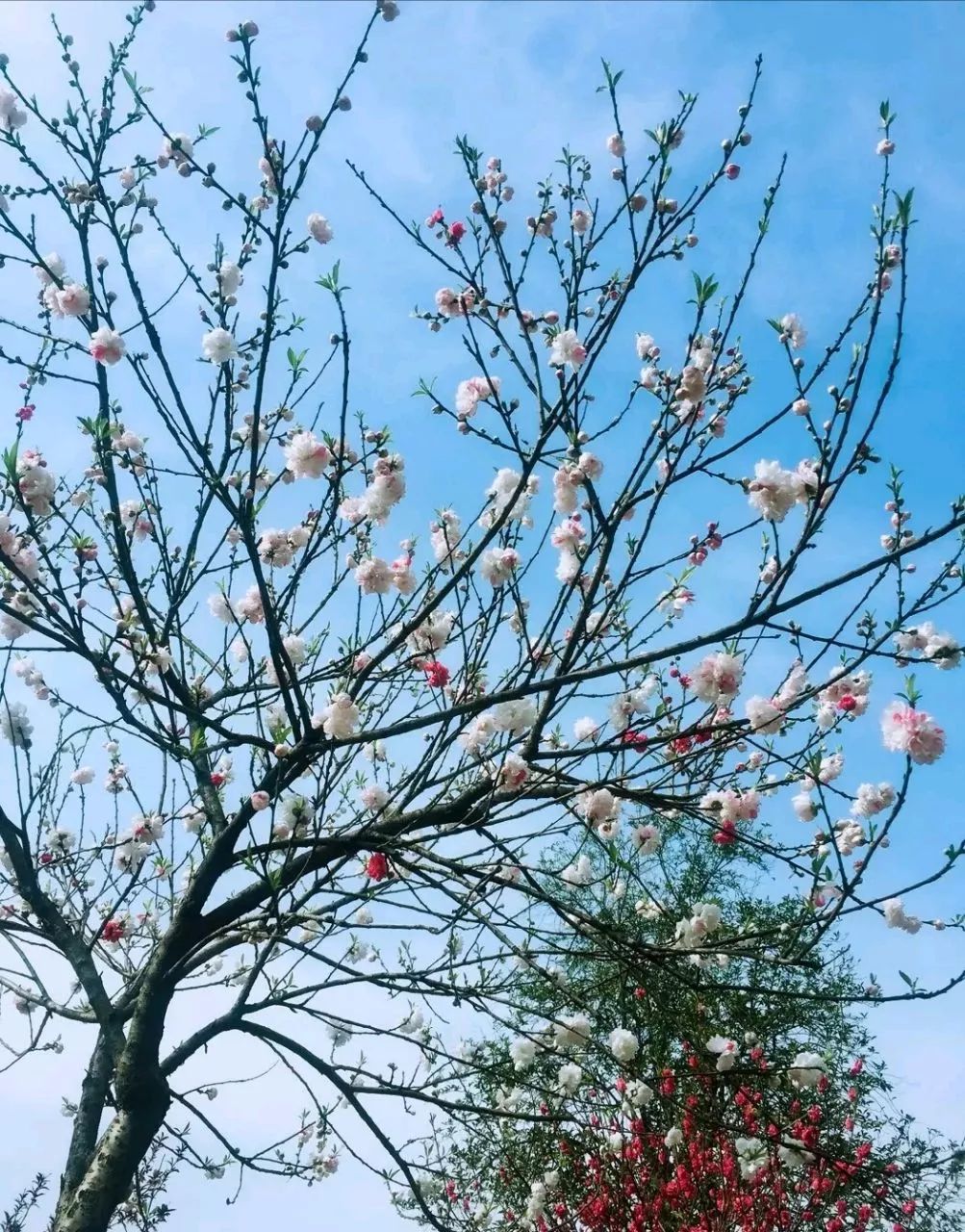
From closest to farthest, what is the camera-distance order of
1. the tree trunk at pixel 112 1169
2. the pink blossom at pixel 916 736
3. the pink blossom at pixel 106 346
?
the pink blossom at pixel 916 736
the pink blossom at pixel 106 346
the tree trunk at pixel 112 1169

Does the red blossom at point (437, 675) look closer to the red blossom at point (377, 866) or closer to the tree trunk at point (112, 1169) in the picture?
the red blossom at point (377, 866)

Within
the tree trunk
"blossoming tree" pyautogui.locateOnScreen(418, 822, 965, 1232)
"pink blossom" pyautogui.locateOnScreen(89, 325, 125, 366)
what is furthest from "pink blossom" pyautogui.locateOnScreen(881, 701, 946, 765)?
the tree trunk

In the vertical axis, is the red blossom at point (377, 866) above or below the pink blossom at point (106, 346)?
below

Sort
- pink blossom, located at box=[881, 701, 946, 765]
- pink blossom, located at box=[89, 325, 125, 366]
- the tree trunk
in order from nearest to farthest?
pink blossom, located at box=[881, 701, 946, 765] → pink blossom, located at box=[89, 325, 125, 366] → the tree trunk

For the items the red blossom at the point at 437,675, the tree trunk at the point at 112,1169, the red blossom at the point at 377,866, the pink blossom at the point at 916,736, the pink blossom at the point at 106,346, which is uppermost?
the pink blossom at the point at 106,346

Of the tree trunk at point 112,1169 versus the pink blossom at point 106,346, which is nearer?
the pink blossom at point 106,346

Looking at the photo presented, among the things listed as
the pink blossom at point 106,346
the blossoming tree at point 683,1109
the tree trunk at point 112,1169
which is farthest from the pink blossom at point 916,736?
the tree trunk at point 112,1169

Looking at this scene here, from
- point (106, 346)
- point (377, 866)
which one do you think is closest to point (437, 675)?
point (377, 866)

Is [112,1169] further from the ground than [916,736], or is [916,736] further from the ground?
[916,736]

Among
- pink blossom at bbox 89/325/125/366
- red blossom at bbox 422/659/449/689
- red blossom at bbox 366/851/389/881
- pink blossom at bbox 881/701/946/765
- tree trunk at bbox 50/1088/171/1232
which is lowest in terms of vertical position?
tree trunk at bbox 50/1088/171/1232

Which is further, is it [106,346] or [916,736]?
[106,346]

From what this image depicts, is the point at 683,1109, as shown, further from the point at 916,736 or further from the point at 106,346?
the point at 106,346

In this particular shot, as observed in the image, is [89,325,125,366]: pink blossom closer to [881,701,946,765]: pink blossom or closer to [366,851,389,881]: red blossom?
[366,851,389,881]: red blossom

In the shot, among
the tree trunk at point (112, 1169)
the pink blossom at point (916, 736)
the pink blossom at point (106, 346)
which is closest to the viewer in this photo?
the pink blossom at point (916, 736)
